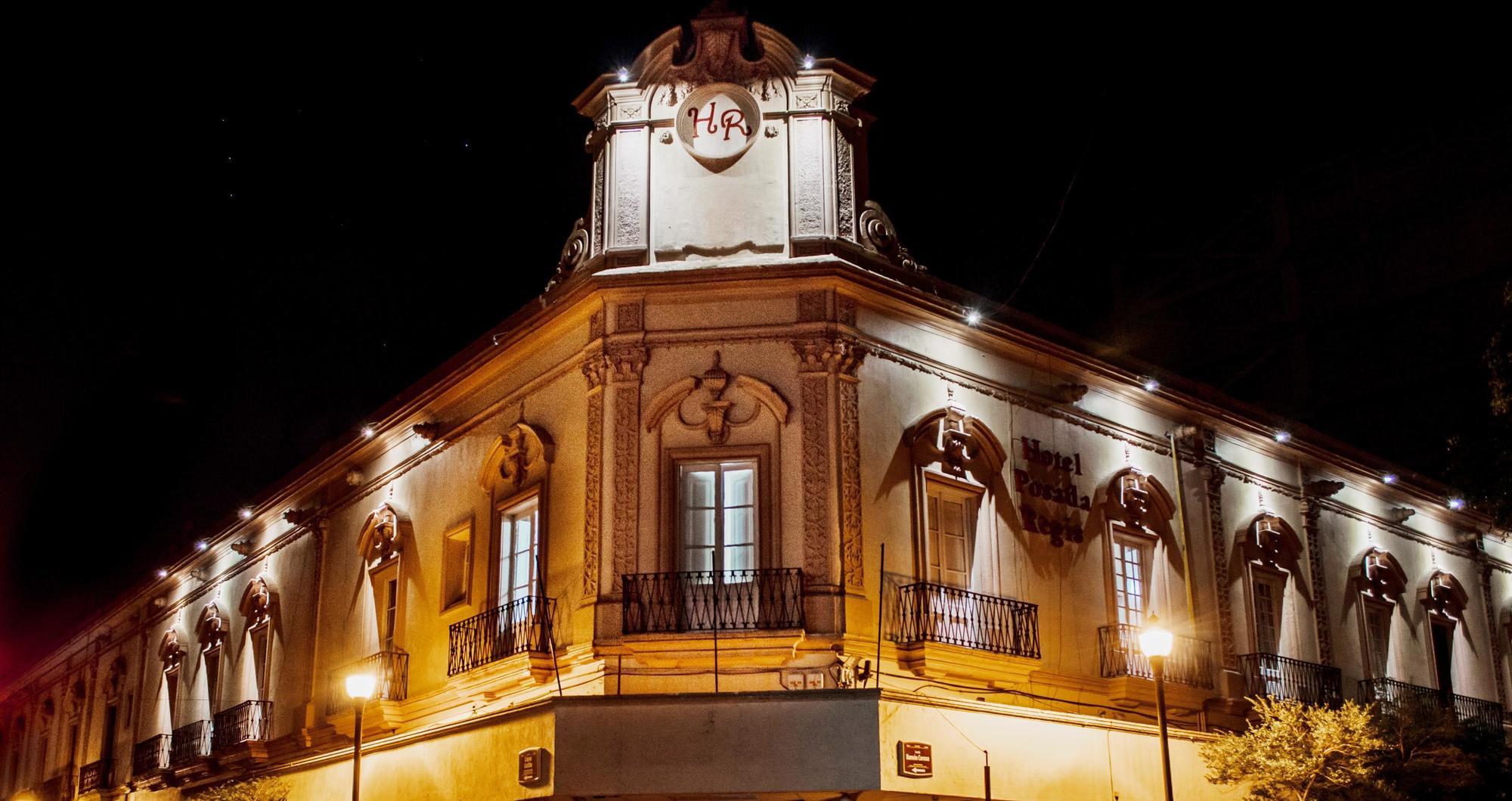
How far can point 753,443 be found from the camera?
56.9 feet

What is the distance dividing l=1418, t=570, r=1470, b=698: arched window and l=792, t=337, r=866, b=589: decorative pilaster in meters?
15.1

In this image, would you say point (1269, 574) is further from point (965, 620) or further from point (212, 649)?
point (212, 649)

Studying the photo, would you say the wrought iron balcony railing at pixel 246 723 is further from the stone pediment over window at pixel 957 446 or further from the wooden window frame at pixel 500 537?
the stone pediment over window at pixel 957 446

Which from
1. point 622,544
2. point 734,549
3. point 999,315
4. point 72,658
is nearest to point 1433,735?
point 999,315

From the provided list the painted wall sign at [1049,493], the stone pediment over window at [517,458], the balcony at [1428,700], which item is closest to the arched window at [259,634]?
the stone pediment over window at [517,458]

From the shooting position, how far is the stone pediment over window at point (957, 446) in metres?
18.2

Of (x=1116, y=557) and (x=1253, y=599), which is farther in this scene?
(x=1253, y=599)

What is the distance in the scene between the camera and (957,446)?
1858 cm

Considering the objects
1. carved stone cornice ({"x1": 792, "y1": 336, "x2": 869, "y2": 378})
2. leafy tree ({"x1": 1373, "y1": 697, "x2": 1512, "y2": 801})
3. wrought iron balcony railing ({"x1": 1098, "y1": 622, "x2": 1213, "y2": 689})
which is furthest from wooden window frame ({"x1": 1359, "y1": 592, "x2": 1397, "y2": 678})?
carved stone cornice ({"x1": 792, "y1": 336, "x2": 869, "y2": 378})

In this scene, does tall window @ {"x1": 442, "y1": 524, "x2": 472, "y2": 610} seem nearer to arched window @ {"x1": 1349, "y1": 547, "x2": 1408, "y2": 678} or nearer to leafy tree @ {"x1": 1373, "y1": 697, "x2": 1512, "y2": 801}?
leafy tree @ {"x1": 1373, "y1": 697, "x2": 1512, "y2": 801}

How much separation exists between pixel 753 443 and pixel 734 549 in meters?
1.26

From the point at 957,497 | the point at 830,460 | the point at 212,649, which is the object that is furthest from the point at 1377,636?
the point at 212,649

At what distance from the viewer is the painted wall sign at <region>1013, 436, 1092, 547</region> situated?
63.8ft

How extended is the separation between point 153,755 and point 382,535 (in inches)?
402
